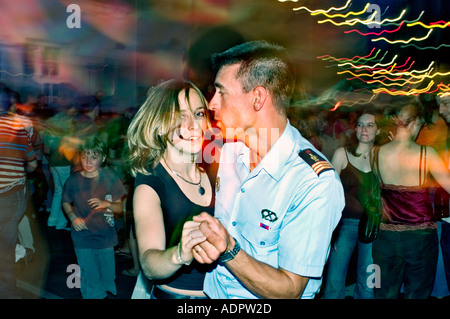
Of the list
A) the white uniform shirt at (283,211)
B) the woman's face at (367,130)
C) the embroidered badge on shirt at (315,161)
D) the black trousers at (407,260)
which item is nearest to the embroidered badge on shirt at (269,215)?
the white uniform shirt at (283,211)

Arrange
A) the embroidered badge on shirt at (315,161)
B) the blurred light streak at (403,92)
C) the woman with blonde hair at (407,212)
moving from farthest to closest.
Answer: the blurred light streak at (403,92)
the woman with blonde hair at (407,212)
the embroidered badge on shirt at (315,161)

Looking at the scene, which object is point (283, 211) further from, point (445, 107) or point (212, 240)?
point (445, 107)

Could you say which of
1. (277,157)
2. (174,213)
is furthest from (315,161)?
(174,213)

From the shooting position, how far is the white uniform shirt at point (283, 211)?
5.41 feet

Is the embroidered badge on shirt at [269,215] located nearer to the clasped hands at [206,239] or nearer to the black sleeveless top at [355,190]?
the clasped hands at [206,239]

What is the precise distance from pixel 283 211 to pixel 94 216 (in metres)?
2.50

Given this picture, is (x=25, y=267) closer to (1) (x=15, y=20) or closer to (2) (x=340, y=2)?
(1) (x=15, y=20)

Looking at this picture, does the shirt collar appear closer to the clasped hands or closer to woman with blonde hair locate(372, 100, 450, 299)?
the clasped hands

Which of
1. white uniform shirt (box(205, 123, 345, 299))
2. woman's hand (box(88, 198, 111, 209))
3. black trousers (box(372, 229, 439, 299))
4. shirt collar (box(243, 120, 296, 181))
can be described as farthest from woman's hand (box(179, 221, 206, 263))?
black trousers (box(372, 229, 439, 299))

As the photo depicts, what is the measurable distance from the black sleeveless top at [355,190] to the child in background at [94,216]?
7.66 ft

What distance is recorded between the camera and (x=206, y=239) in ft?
5.11

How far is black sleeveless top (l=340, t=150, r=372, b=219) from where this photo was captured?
404cm

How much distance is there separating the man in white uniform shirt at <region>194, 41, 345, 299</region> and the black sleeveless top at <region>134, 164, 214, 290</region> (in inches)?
3.4
